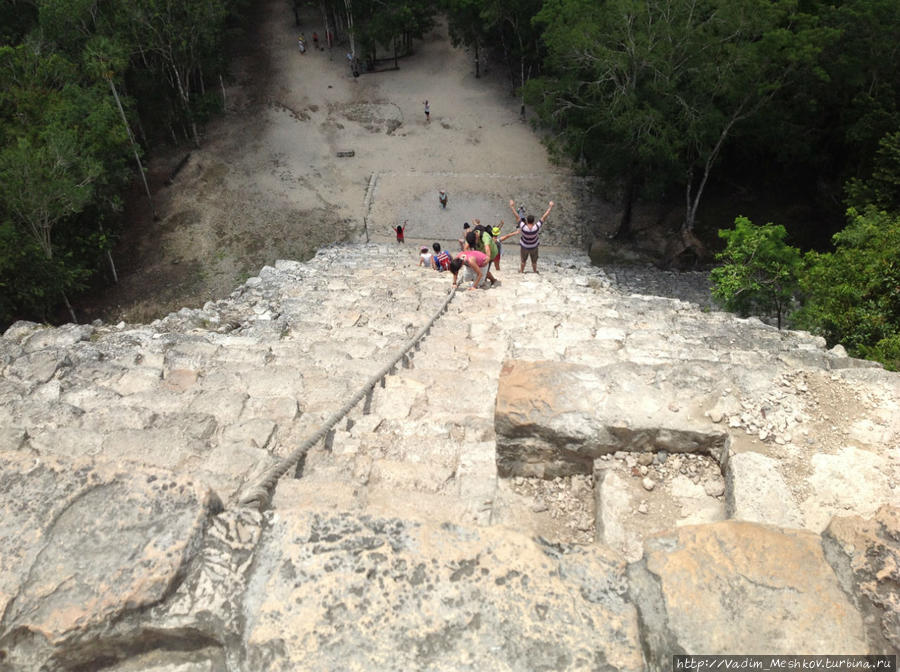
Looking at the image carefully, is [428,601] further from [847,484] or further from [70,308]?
[70,308]

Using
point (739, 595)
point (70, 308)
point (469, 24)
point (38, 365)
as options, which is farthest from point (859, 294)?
point (469, 24)

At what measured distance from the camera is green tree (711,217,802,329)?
39.0 ft

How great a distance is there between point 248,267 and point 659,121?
13.4m

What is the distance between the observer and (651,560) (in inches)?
128

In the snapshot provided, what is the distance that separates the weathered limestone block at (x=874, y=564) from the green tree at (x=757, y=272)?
9153 millimetres

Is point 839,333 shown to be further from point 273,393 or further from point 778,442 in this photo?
point 273,393

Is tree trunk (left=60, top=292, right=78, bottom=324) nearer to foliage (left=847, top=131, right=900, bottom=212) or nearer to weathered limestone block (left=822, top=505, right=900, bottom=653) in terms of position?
weathered limestone block (left=822, top=505, right=900, bottom=653)

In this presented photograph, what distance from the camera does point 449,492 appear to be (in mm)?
4785

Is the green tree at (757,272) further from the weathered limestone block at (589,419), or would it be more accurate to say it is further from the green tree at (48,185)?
the green tree at (48,185)

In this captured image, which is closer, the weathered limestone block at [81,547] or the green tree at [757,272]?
the weathered limestone block at [81,547]

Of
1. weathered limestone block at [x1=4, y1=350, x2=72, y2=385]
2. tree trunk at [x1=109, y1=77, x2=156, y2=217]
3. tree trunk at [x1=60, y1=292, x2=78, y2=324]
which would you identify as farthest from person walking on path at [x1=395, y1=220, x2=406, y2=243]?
weathered limestone block at [x1=4, y1=350, x2=72, y2=385]

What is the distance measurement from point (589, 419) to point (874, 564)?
7.15 ft

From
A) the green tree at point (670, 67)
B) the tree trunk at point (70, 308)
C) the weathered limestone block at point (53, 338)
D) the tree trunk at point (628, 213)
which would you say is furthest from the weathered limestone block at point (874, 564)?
the tree trunk at point (70, 308)

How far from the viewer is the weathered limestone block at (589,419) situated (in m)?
4.98
